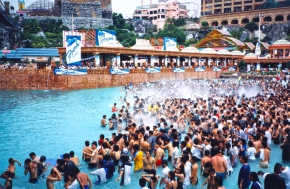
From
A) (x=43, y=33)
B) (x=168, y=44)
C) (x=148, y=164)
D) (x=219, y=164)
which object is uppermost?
(x=43, y=33)

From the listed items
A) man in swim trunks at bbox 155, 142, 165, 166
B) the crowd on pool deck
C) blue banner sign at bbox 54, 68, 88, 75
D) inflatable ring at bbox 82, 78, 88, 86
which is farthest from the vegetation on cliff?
man in swim trunks at bbox 155, 142, 165, 166

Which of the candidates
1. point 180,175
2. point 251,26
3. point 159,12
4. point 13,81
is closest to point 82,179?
point 180,175

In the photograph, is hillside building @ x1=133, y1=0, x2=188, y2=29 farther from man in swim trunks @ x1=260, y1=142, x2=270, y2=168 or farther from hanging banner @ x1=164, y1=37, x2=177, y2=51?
man in swim trunks @ x1=260, y1=142, x2=270, y2=168

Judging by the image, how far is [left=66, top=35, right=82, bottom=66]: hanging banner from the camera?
83.5 feet

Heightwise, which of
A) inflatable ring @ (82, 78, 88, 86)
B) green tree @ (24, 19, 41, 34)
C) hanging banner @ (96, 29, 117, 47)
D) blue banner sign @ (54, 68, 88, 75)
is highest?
green tree @ (24, 19, 41, 34)

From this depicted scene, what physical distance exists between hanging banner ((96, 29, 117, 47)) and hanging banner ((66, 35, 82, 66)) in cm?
478

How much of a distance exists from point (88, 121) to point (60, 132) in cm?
250

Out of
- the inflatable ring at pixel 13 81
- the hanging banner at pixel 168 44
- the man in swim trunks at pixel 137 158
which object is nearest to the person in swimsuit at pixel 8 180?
the man in swim trunks at pixel 137 158

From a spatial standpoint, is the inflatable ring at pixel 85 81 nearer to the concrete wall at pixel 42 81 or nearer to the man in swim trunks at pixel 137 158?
the concrete wall at pixel 42 81

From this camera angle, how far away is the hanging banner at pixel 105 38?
100 feet

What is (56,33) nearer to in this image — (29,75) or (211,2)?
(29,75)

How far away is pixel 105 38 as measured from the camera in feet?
102

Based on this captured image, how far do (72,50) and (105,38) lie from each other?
20.3 feet

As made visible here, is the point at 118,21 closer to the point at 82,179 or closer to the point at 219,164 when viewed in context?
Answer: the point at 219,164
